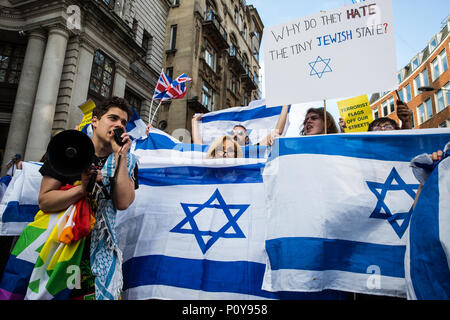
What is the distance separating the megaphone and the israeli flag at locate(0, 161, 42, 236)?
1.78m

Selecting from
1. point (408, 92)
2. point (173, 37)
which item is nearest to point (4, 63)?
point (173, 37)

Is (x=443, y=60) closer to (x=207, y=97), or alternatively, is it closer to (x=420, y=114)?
(x=420, y=114)

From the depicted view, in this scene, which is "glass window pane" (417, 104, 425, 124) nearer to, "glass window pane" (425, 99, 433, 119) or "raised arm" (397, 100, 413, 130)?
Result: "glass window pane" (425, 99, 433, 119)

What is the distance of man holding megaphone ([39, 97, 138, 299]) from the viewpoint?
1.56m

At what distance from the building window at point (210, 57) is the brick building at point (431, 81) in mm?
19081

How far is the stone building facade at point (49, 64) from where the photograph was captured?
9352 mm

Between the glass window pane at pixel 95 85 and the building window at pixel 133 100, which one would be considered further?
the building window at pixel 133 100

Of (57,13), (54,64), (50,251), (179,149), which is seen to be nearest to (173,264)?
(50,251)

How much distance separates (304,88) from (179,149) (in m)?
1.56

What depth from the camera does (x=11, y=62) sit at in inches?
428

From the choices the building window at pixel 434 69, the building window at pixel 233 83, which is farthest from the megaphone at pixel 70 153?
the building window at pixel 434 69

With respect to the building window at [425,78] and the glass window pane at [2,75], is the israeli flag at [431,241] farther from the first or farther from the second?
the building window at [425,78]

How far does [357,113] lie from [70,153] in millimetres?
6803

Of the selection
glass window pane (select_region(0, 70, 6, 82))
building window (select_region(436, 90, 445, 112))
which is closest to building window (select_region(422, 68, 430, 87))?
building window (select_region(436, 90, 445, 112))
